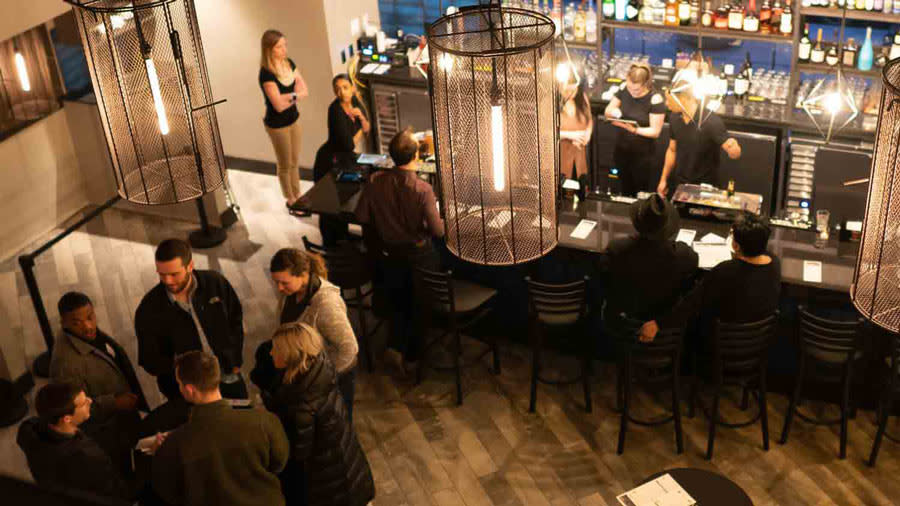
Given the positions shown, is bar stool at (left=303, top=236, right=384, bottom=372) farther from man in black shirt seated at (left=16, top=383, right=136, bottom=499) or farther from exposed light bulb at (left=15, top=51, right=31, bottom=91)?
exposed light bulb at (left=15, top=51, right=31, bottom=91)

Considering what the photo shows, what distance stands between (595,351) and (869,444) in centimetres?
173

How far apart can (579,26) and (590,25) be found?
3.6 inches

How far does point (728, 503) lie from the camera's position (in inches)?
178

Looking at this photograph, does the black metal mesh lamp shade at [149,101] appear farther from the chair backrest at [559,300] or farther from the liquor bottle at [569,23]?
the liquor bottle at [569,23]

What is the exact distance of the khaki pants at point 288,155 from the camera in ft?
26.3

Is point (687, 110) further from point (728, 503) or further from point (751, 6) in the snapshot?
point (728, 503)

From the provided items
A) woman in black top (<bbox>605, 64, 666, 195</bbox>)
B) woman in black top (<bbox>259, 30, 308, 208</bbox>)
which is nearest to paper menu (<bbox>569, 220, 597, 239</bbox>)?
woman in black top (<bbox>605, 64, 666, 195</bbox>)

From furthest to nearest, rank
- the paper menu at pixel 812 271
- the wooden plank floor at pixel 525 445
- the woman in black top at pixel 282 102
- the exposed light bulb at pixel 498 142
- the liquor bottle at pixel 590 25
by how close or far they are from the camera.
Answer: the liquor bottle at pixel 590 25 → the woman in black top at pixel 282 102 → the paper menu at pixel 812 271 → the wooden plank floor at pixel 525 445 → the exposed light bulb at pixel 498 142

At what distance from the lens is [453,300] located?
232 inches

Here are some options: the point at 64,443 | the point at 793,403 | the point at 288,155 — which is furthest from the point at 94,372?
the point at 793,403

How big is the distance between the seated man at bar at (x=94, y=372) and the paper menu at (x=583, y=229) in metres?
2.74

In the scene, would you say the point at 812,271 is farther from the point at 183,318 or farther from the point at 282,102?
the point at 282,102

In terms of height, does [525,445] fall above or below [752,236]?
below

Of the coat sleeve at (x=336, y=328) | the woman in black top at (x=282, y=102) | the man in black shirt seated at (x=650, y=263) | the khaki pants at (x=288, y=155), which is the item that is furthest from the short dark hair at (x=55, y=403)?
the khaki pants at (x=288, y=155)
